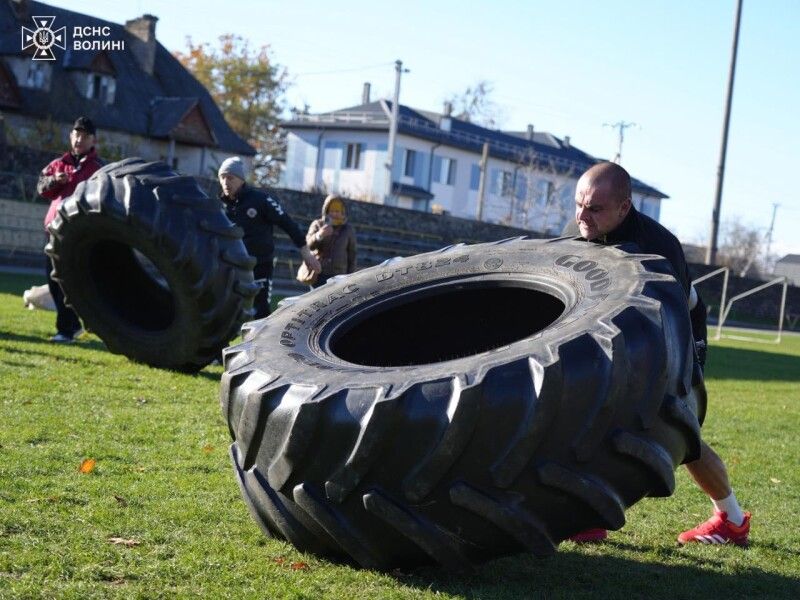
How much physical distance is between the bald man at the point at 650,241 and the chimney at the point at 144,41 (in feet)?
157

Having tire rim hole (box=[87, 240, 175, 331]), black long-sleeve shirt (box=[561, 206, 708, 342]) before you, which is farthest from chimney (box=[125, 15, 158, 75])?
black long-sleeve shirt (box=[561, 206, 708, 342])

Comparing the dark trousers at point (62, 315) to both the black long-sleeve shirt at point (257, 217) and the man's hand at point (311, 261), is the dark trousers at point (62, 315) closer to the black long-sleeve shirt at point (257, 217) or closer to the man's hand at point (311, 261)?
the black long-sleeve shirt at point (257, 217)

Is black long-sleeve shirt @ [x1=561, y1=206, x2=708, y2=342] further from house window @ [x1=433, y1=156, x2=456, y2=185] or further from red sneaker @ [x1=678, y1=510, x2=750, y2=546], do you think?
house window @ [x1=433, y1=156, x2=456, y2=185]

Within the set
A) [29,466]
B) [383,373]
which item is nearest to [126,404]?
[29,466]

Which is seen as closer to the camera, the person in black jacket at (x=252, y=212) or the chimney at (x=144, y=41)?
the person in black jacket at (x=252, y=212)

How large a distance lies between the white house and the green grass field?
2216 inches

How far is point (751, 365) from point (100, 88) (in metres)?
35.8

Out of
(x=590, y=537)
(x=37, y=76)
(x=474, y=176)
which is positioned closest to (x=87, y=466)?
(x=590, y=537)

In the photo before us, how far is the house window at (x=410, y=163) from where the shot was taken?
222 ft

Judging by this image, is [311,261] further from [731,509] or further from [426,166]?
[426,166]

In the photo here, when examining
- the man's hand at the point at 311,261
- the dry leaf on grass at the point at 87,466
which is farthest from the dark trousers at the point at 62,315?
the dry leaf on grass at the point at 87,466

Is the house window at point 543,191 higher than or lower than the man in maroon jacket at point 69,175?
higher

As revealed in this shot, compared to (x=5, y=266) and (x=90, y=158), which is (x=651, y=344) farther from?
(x=5, y=266)

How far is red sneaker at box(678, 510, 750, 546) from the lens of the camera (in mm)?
5113
